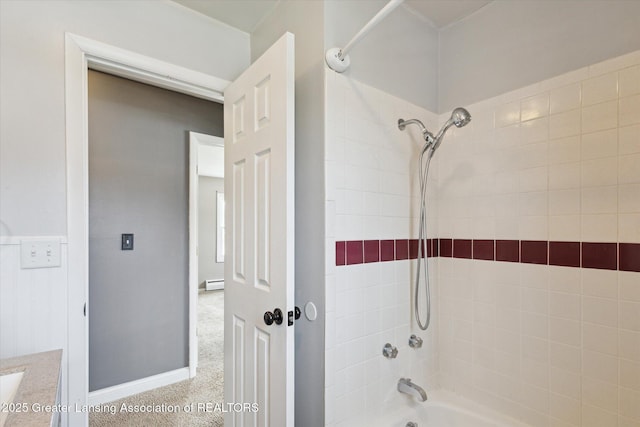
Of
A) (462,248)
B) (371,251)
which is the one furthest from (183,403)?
(462,248)

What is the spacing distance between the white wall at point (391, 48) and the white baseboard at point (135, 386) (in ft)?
8.88

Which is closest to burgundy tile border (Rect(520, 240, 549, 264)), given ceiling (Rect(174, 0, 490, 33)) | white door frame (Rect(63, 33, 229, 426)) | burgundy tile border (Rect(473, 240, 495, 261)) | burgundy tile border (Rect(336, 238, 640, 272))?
burgundy tile border (Rect(336, 238, 640, 272))

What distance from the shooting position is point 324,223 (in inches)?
51.6

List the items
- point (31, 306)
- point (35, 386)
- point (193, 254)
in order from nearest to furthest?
point (35, 386)
point (31, 306)
point (193, 254)

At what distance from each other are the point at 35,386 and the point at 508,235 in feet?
6.39

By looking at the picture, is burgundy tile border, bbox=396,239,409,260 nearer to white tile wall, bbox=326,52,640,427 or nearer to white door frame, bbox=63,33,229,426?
white tile wall, bbox=326,52,640,427

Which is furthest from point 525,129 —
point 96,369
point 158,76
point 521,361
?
point 96,369

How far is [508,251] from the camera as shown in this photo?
1.52m

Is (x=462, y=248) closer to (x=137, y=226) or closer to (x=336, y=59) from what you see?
(x=336, y=59)

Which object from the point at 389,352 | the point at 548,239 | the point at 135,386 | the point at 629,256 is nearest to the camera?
the point at 629,256

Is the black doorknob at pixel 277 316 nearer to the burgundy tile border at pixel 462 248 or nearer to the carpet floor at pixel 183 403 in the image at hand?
the burgundy tile border at pixel 462 248

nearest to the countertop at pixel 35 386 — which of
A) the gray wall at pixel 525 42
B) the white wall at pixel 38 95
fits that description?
the white wall at pixel 38 95

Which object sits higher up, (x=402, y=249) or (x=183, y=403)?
(x=402, y=249)

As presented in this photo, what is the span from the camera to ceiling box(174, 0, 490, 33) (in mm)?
1605
